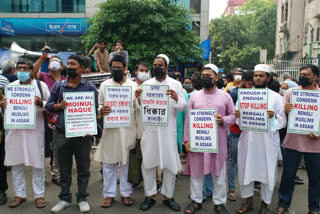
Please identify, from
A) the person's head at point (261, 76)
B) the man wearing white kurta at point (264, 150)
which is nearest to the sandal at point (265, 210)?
the man wearing white kurta at point (264, 150)

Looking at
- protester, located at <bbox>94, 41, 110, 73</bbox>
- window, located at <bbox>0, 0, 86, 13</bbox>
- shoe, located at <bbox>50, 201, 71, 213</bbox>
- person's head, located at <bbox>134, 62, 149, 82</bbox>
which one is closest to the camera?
shoe, located at <bbox>50, 201, 71, 213</bbox>

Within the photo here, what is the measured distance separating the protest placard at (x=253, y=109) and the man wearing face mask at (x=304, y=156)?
0.35m

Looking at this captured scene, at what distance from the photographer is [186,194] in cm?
526

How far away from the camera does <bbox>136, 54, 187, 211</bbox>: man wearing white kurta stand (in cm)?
453

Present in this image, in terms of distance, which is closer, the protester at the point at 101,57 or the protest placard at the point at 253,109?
the protest placard at the point at 253,109

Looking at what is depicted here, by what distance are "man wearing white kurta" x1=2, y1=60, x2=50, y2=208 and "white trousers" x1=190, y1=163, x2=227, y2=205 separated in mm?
2250

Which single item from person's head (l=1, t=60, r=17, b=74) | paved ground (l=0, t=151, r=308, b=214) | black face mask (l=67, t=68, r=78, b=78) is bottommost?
paved ground (l=0, t=151, r=308, b=214)

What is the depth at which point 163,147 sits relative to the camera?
455cm

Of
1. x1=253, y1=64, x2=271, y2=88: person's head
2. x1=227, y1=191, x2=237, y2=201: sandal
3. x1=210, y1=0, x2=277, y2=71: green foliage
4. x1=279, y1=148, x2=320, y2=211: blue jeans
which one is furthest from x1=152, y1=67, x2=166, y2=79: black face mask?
x1=210, y1=0, x2=277, y2=71: green foliage

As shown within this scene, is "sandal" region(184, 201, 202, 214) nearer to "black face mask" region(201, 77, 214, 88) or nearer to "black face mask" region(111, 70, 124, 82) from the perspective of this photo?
"black face mask" region(201, 77, 214, 88)

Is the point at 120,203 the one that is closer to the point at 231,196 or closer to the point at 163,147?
the point at 163,147

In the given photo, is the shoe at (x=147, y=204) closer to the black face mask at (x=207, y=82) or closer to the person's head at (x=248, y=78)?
the black face mask at (x=207, y=82)

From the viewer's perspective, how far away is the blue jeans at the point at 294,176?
4188 mm

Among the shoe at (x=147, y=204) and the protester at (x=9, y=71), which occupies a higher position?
the protester at (x=9, y=71)
